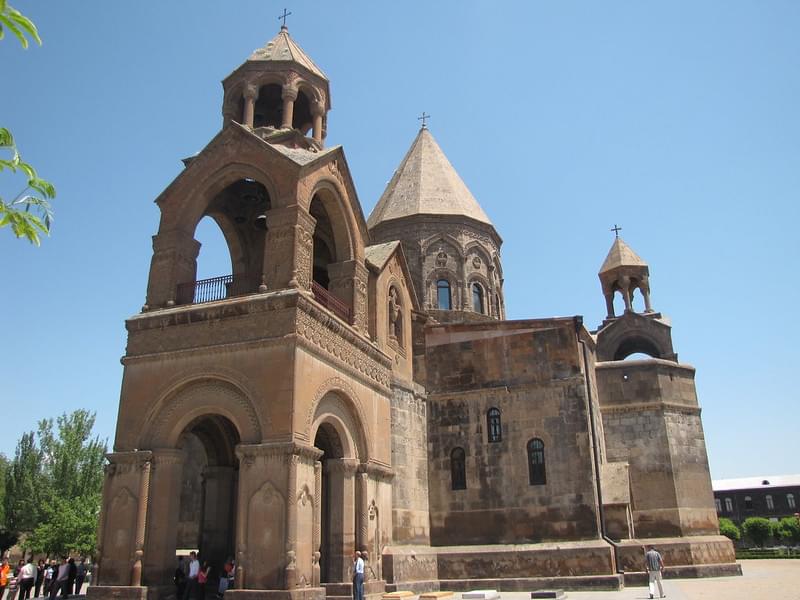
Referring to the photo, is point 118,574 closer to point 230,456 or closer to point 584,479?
point 230,456

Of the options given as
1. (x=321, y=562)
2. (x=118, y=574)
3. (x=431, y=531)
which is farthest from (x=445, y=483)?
(x=118, y=574)

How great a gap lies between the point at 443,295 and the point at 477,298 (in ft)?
4.68

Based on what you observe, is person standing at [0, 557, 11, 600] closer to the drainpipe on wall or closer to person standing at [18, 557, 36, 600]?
person standing at [18, 557, 36, 600]

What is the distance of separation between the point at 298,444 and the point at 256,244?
695 centimetres

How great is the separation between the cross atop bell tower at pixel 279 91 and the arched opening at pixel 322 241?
1.54m

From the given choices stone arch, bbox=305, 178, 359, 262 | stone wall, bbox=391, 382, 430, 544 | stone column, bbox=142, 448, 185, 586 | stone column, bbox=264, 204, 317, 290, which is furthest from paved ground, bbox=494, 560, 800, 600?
stone arch, bbox=305, 178, 359, 262

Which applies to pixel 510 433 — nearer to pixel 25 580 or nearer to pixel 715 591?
pixel 715 591

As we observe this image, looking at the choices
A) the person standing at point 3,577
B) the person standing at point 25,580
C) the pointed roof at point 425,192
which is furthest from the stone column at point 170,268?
the pointed roof at point 425,192

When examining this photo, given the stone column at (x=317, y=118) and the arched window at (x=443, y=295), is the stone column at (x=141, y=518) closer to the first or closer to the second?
the stone column at (x=317, y=118)

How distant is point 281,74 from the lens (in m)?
16.0

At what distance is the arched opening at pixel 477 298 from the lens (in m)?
24.9

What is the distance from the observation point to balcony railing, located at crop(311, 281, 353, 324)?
14163mm

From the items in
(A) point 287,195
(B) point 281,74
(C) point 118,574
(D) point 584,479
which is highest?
(B) point 281,74

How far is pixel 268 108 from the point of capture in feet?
57.8
